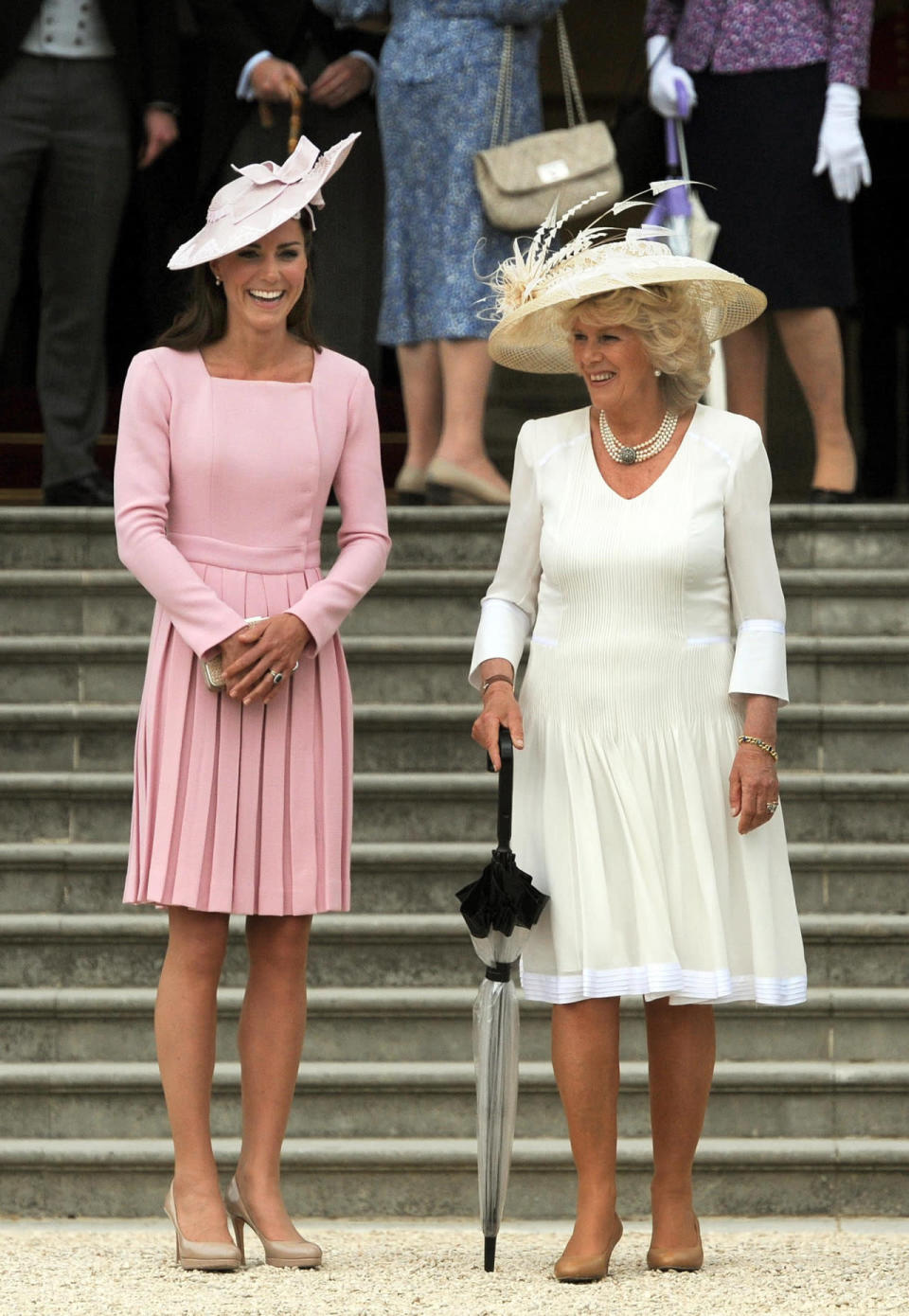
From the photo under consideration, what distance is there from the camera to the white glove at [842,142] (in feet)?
19.8

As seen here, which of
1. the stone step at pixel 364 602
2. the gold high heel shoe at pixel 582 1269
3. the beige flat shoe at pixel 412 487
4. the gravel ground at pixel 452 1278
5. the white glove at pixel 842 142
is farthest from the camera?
the beige flat shoe at pixel 412 487

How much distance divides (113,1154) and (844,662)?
2140 millimetres

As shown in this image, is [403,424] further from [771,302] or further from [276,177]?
[276,177]

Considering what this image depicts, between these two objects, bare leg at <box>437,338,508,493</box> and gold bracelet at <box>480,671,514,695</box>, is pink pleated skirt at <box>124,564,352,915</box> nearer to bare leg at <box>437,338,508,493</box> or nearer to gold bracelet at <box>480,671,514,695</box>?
gold bracelet at <box>480,671,514,695</box>

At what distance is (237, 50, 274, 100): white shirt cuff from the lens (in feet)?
21.5

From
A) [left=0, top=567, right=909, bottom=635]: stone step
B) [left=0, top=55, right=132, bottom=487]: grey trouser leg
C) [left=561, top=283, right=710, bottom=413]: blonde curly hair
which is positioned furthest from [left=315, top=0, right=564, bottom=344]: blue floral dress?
[left=561, top=283, right=710, bottom=413]: blonde curly hair

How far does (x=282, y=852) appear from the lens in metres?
3.96

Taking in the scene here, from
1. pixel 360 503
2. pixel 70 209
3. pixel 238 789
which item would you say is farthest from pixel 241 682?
pixel 70 209

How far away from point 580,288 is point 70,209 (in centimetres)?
292

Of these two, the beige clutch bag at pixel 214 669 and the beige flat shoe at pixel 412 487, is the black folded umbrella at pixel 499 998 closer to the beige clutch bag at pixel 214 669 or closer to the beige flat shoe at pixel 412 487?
the beige clutch bag at pixel 214 669

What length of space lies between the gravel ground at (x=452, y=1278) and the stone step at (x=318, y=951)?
2.13 ft

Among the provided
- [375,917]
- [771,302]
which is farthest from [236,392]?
[771,302]

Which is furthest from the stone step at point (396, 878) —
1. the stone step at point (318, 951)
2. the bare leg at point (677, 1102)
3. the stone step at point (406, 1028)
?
the bare leg at point (677, 1102)

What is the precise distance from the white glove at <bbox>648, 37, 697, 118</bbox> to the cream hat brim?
2.33 m
